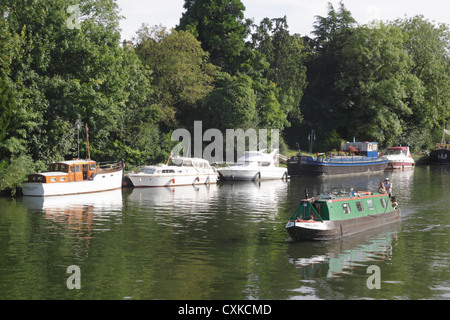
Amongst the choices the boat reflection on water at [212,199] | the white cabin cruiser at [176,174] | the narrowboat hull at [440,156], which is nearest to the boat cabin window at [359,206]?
the boat reflection on water at [212,199]

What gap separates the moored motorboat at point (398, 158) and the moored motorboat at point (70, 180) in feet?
155

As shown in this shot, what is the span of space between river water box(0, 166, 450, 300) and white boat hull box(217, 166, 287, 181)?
18000mm

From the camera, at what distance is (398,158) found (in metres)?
81.9

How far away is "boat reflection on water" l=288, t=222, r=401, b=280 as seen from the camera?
2273 centimetres

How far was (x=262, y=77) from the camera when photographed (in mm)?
83062

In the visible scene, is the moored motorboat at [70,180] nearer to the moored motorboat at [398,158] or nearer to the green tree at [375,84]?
the moored motorboat at [398,158]

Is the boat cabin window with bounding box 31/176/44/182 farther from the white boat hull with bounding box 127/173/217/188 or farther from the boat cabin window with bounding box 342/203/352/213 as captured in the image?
the boat cabin window with bounding box 342/203/352/213

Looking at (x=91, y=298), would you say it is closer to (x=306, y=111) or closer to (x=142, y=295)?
(x=142, y=295)

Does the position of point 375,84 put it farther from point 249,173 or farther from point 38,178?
point 38,178

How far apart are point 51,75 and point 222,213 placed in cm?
2518

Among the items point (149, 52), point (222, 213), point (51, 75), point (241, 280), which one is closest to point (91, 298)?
point (241, 280)

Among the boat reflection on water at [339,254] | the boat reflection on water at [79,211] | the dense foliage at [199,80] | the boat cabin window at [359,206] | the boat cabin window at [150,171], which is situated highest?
the dense foliage at [199,80]

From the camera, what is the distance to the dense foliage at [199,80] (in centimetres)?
4878

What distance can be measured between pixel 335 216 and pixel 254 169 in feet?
109
